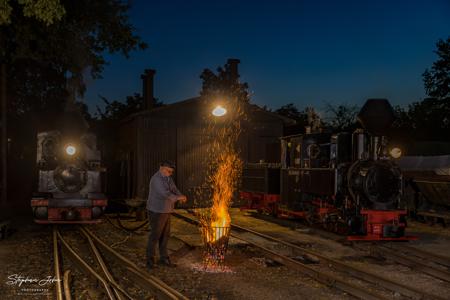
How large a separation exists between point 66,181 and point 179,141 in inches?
358

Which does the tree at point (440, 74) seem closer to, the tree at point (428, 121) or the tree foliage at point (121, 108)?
the tree at point (428, 121)

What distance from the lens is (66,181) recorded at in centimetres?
1463

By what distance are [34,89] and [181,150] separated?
681 inches

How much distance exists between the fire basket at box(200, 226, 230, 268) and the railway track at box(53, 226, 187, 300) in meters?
1.63

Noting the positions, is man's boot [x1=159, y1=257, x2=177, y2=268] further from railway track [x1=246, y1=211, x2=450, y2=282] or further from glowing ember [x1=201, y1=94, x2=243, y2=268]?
glowing ember [x1=201, y1=94, x2=243, y2=268]

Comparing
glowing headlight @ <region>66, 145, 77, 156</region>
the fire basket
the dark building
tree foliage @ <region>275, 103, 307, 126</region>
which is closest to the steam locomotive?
glowing headlight @ <region>66, 145, 77, 156</region>

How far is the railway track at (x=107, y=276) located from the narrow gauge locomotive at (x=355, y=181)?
18.6 ft

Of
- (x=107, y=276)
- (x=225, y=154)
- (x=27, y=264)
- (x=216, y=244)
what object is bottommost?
(x=27, y=264)

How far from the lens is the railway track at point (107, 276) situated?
7.09 metres

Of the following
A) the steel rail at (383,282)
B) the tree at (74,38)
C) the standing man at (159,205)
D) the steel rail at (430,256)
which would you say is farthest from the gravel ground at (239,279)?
the tree at (74,38)

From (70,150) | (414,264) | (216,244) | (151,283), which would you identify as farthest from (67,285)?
(70,150)

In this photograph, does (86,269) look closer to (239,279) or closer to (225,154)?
(239,279)

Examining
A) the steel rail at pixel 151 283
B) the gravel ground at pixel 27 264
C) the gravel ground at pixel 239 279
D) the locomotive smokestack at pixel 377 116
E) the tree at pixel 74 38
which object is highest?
the tree at pixel 74 38

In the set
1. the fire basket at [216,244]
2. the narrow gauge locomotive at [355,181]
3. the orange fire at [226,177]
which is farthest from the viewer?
the orange fire at [226,177]
